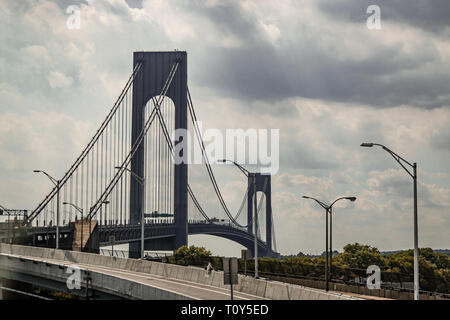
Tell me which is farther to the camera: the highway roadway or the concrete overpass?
the highway roadway

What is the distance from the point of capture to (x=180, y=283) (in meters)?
46.7

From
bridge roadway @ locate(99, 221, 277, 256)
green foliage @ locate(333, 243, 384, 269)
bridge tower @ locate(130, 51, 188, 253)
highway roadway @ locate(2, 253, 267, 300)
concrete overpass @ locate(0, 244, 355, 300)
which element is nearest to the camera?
concrete overpass @ locate(0, 244, 355, 300)

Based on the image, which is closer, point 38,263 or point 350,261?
point 38,263

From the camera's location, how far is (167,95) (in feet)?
457

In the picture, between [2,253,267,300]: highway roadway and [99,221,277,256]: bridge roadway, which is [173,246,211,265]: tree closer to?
[99,221,277,256]: bridge roadway

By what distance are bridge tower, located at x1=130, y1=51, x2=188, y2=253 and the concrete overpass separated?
59669mm

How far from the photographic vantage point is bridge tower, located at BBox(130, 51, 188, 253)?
126 meters

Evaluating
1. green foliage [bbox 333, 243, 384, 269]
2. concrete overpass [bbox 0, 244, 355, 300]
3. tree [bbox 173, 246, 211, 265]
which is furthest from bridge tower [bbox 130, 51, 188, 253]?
concrete overpass [bbox 0, 244, 355, 300]

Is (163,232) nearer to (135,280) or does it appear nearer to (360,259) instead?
(360,259)

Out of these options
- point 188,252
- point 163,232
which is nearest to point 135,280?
point 163,232

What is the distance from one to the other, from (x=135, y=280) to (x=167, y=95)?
9467 cm
